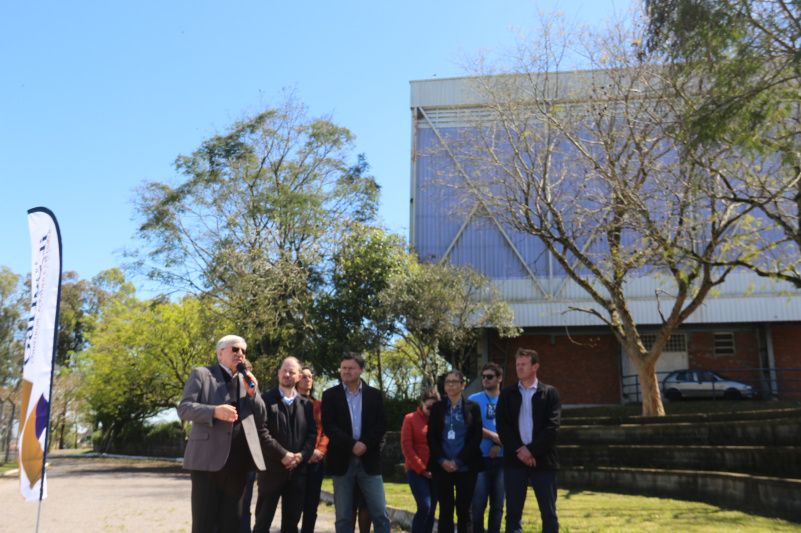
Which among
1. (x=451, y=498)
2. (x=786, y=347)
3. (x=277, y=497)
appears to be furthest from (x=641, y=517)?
(x=786, y=347)

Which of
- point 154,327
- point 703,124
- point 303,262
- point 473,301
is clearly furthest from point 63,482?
point 703,124

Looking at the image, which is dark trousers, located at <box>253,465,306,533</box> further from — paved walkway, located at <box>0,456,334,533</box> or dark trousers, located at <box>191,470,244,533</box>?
paved walkway, located at <box>0,456,334,533</box>

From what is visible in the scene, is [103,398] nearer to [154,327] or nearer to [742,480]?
[154,327]

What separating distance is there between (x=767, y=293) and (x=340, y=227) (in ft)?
56.3

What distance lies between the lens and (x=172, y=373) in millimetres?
33656

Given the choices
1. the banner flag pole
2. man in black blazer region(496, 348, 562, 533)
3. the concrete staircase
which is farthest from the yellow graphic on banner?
the concrete staircase

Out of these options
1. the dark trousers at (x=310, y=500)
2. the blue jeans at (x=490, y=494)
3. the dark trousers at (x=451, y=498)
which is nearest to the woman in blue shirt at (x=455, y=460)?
the dark trousers at (x=451, y=498)

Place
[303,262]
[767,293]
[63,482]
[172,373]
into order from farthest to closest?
[172,373]
[767,293]
[303,262]
[63,482]

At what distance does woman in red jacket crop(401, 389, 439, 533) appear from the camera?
21.7 feet

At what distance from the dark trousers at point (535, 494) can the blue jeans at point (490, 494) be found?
2.40ft

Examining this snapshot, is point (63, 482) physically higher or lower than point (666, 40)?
lower

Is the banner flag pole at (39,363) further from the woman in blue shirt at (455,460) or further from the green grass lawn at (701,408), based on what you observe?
the green grass lawn at (701,408)

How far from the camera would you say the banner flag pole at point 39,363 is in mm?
6844

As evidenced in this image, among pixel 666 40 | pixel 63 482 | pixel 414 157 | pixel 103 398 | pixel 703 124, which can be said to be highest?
pixel 414 157
